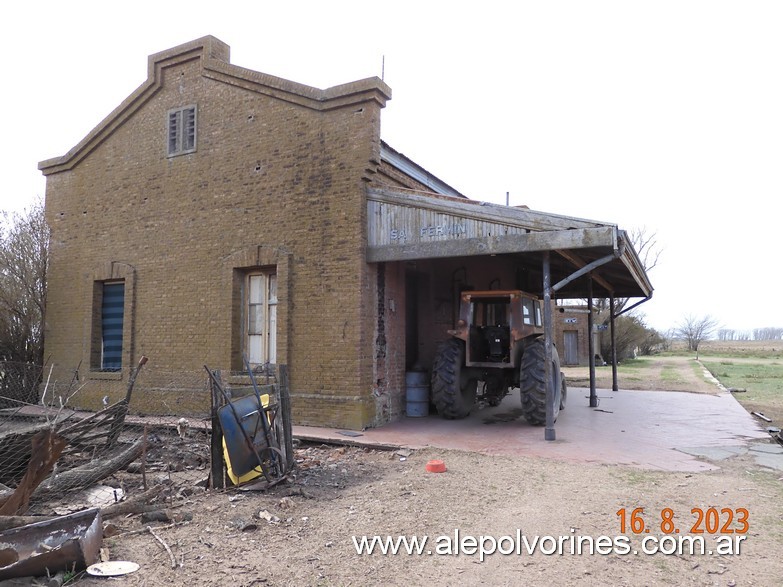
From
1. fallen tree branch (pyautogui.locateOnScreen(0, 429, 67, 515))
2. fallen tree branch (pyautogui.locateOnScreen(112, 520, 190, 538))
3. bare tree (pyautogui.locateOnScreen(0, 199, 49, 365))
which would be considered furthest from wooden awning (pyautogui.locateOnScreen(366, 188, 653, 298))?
bare tree (pyautogui.locateOnScreen(0, 199, 49, 365))

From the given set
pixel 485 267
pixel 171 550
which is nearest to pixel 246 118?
pixel 485 267

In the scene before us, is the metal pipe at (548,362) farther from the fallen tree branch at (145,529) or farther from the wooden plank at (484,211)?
the fallen tree branch at (145,529)

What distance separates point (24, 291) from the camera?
1391 centimetres

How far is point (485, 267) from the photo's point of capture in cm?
1426

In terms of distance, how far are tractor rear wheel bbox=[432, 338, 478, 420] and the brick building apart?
0.87 metres

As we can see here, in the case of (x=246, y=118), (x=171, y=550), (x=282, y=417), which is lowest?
(x=171, y=550)

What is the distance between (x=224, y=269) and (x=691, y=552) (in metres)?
9.08

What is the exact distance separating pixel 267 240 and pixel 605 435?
6.83m

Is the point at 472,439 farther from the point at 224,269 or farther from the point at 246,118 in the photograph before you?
the point at 246,118

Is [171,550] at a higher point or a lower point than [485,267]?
lower

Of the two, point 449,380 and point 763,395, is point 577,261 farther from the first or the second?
point 763,395

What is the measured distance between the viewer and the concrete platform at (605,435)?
7.81m

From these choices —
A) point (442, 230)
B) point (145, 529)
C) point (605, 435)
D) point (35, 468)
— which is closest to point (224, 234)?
point (442, 230)

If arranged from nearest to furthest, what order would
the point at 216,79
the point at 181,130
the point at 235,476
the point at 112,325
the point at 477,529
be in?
the point at 477,529 → the point at 235,476 → the point at 216,79 → the point at 181,130 → the point at 112,325
